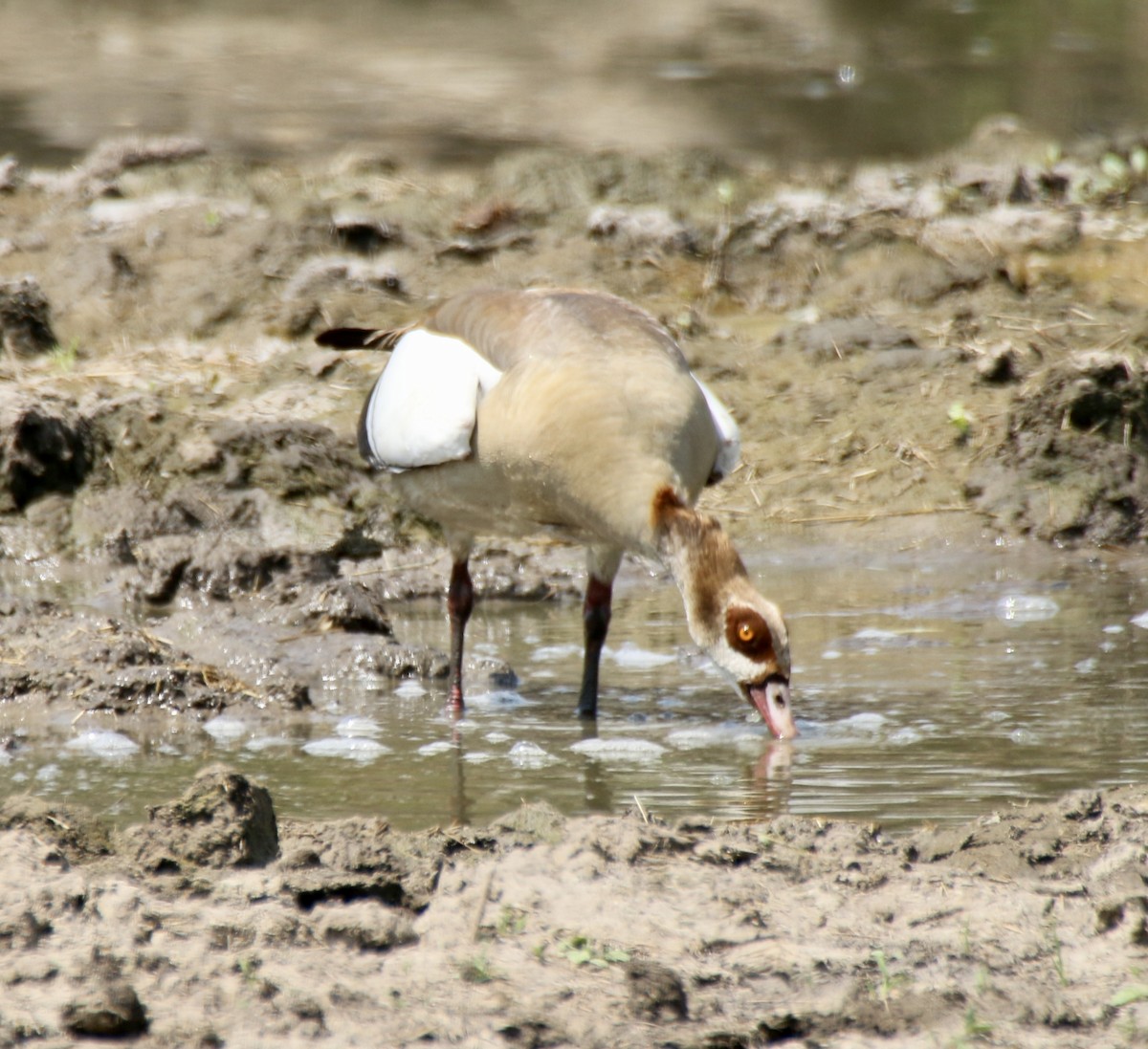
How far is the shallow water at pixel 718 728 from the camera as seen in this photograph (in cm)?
465

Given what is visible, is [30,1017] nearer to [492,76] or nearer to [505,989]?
[505,989]

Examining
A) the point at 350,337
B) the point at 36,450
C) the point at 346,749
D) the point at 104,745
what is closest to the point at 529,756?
the point at 346,749

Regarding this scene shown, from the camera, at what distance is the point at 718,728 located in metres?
5.57

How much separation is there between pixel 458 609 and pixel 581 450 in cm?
122

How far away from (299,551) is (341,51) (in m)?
15.7

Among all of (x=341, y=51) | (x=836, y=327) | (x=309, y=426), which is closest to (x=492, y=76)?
(x=341, y=51)

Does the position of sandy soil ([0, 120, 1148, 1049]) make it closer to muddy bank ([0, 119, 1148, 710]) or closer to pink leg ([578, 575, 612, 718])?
muddy bank ([0, 119, 1148, 710])

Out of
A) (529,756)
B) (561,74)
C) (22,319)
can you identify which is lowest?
(529,756)

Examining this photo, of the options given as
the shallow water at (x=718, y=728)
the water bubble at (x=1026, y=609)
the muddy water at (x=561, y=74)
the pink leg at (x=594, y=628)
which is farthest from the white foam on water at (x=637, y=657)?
the muddy water at (x=561, y=74)

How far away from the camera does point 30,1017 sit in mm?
2924

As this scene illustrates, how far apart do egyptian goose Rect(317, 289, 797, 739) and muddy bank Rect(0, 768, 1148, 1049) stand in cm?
139

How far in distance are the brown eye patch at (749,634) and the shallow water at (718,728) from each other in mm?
305

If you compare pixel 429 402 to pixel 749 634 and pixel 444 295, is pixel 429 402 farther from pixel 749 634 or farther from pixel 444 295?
pixel 444 295

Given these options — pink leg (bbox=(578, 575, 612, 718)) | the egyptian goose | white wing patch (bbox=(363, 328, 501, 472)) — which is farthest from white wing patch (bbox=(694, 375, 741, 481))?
white wing patch (bbox=(363, 328, 501, 472))
